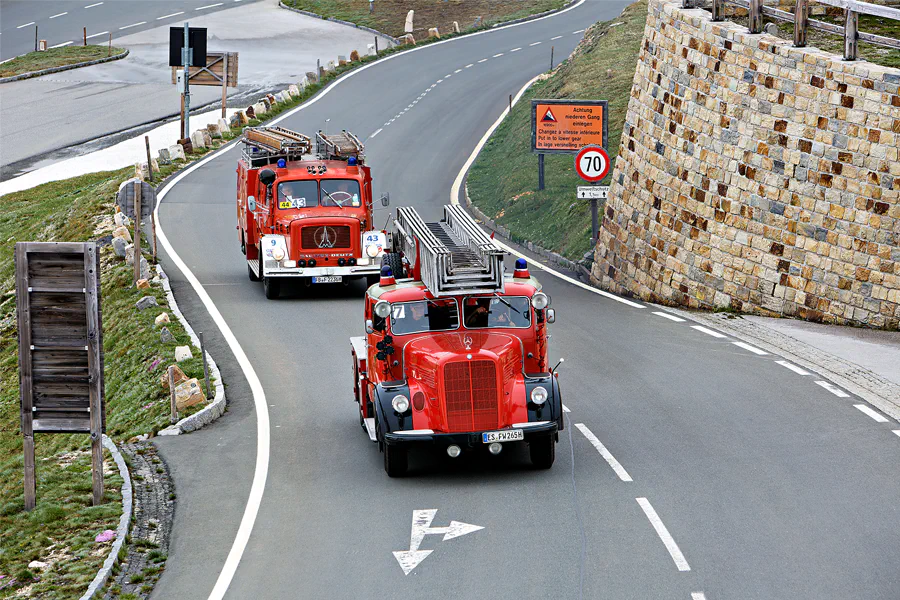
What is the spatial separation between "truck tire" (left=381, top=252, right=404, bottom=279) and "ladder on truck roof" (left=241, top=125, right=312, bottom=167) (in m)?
8.85

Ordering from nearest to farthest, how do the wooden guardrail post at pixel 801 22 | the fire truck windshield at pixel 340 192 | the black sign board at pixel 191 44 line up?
the wooden guardrail post at pixel 801 22, the fire truck windshield at pixel 340 192, the black sign board at pixel 191 44

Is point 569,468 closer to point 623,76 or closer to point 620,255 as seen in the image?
point 620,255

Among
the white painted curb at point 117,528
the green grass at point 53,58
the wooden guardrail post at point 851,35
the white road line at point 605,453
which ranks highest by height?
the green grass at point 53,58

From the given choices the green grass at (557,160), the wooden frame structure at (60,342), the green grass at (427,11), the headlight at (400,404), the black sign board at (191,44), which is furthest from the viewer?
the green grass at (427,11)

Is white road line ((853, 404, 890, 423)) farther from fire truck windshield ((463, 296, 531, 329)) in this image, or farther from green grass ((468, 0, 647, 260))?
green grass ((468, 0, 647, 260))

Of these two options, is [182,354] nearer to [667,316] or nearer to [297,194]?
[297,194]

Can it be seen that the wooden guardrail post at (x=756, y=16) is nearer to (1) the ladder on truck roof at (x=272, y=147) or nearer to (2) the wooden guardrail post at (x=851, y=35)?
(2) the wooden guardrail post at (x=851, y=35)

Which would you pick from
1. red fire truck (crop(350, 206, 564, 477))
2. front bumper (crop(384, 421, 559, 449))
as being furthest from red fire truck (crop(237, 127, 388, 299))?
front bumper (crop(384, 421, 559, 449))

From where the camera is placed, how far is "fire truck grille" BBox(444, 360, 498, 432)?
15070 millimetres

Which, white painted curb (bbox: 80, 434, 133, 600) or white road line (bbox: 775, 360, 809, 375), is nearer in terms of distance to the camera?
white painted curb (bbox: 80, 434, 133, 600)

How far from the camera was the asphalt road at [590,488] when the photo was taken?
12320mm

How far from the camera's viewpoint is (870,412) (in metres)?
17.7

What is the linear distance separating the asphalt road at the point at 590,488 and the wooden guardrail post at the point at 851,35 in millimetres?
5855

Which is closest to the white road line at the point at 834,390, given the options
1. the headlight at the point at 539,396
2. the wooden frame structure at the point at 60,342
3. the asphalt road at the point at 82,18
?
the headlight at the point at 539,396
